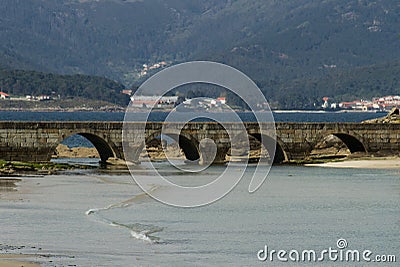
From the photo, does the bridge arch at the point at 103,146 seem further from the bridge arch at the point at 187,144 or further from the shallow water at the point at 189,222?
the shallow water at the point at 189,222

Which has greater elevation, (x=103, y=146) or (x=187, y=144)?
(x=187, y=144)

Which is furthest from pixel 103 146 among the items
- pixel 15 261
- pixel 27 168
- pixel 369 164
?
pixel 15 261

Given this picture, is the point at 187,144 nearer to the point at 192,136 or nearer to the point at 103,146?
the point at 192,136

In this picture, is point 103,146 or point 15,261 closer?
point 15,261

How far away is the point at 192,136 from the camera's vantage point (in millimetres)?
55625

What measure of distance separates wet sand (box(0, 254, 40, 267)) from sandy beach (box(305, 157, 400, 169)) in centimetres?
3176

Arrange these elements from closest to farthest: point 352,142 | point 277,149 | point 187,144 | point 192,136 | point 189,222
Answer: point 189,222 < point 192,136 < point 277,149 < point 187,144 < point 352,142

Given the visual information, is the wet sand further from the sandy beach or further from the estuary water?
the sandy beach

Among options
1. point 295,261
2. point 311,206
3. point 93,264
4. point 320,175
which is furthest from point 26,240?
point 320,175

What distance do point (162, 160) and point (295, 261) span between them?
36.0 m

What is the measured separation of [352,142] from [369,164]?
18.4ft

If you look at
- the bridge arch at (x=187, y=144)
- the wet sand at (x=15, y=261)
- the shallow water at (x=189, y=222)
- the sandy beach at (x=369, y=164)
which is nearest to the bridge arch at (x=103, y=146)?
the bridge arch at (x=187, y=144)

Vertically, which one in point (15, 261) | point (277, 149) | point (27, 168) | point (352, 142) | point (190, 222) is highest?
point (352, 142)

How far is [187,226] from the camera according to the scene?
3145 cm
